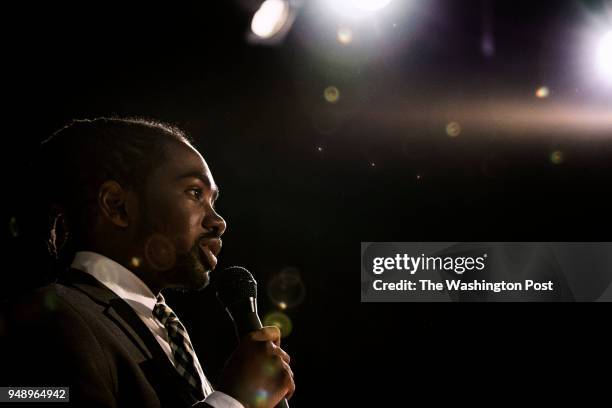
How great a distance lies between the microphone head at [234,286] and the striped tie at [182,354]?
0.45 ft

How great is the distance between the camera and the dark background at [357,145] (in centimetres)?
254

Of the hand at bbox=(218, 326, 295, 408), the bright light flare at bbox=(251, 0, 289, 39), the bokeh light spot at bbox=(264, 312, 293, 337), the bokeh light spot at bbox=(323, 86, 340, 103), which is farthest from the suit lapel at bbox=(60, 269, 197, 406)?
the bokeh light spot at bbox=(264, 312, 293, 337)

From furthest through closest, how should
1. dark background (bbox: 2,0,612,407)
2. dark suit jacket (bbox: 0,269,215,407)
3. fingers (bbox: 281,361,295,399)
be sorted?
dark background (bbox: 2,0,612,407), fingers (bbox: 281,361,295,399), dark suit jacket (bbox: 0,269,215,407)

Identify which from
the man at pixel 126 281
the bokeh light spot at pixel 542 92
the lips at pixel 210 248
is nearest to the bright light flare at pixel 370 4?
the bokeh light spot at pixel 542 92

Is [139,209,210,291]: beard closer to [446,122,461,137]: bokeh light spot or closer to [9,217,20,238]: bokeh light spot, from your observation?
[9,217,20,238]: bokeh light spot

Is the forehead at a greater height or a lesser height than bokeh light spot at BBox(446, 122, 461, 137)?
lesser

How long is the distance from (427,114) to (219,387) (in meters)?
2.68

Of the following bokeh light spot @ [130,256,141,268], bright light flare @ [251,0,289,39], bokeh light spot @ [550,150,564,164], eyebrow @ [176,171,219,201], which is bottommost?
bokeh light spot @ [130,256,141,268]

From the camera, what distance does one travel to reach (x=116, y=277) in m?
1.17

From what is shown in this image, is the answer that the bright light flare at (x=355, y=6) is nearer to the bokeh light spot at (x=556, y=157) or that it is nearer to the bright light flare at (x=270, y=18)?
the bright light flare at (x=270, y=18)

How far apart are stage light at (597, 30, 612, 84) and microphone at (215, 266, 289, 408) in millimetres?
2606

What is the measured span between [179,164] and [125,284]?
0.31m

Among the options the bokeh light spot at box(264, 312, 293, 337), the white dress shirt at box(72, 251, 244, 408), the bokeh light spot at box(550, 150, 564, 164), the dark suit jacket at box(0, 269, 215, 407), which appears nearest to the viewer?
the dark suit jacket at box(0, 269, 215, 407)

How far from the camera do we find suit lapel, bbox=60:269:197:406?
1029 mm
